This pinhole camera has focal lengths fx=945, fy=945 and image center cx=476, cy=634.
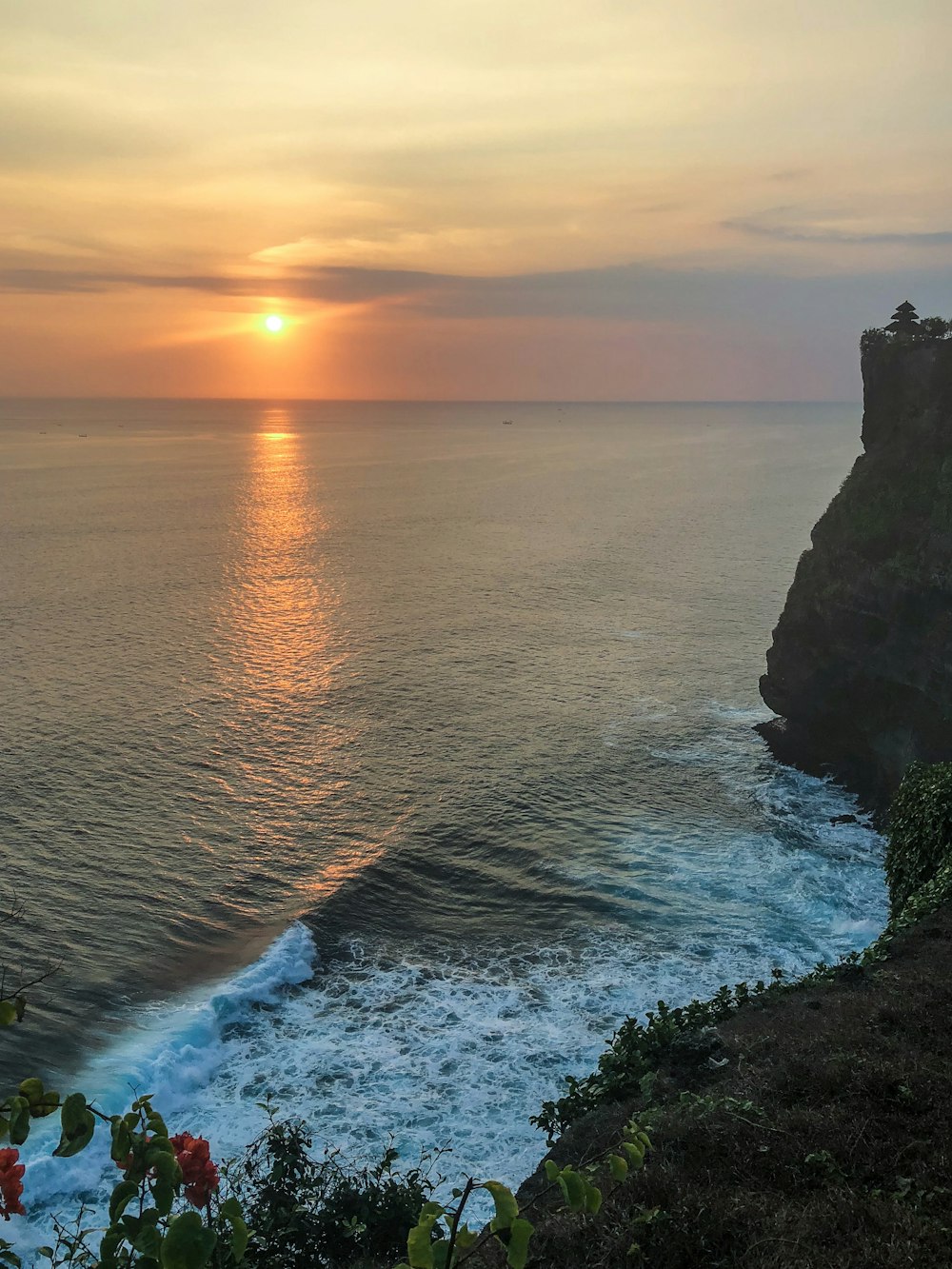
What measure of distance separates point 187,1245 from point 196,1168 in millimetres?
1357

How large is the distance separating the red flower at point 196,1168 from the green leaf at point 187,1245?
113 cm

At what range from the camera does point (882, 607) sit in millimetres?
47344

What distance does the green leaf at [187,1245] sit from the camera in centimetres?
489

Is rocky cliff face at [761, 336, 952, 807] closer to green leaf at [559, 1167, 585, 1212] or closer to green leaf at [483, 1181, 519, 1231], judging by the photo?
green leaf at [559, 1167, 585, 1212]

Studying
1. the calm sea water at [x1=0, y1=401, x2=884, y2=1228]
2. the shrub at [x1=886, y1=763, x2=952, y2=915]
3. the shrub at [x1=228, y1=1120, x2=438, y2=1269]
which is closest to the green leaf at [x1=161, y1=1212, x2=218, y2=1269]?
the shrub at [x1=228, y1=1120, x2=438, y2=1269]

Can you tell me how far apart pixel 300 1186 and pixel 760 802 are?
113 ft

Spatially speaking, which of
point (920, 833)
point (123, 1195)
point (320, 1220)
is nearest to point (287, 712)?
point (920, 833)

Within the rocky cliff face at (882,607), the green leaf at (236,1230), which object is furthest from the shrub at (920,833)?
the green leaf at (236,1230)

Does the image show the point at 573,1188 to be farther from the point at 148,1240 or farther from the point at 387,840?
the point at 387,840

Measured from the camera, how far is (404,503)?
148250 mm

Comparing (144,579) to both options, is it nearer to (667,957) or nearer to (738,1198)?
(667,957)

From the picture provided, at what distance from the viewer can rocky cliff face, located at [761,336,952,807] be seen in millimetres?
45156

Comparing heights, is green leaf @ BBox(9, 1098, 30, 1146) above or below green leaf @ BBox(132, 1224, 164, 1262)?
above

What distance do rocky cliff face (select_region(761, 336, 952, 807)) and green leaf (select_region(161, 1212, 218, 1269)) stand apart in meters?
44.4
